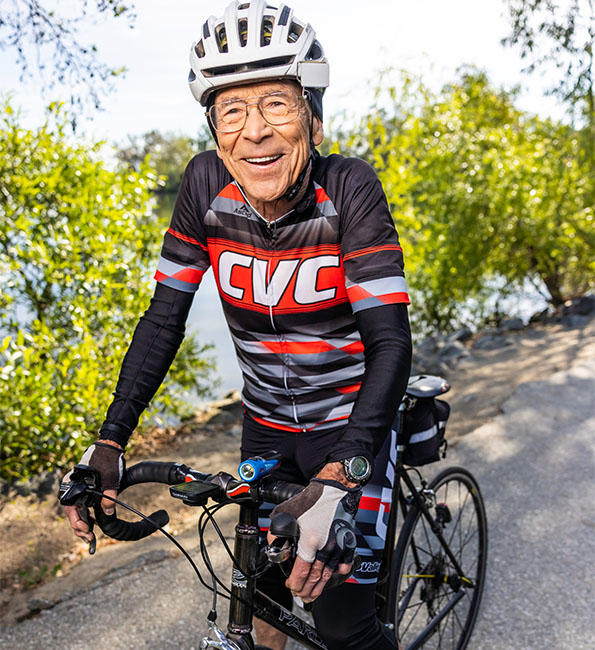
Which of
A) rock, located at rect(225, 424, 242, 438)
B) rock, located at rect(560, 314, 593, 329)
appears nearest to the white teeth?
rock, located at rect(225, 424, 242, 438)

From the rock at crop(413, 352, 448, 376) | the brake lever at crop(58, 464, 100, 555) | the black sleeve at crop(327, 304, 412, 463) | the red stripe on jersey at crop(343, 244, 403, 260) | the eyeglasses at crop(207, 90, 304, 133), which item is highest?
the eyeglasses at crop(207, 90, 304, 133)

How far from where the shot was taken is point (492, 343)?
376 inches

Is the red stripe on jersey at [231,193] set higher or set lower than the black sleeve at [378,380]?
higher

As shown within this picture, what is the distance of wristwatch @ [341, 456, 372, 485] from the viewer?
5.23 feet

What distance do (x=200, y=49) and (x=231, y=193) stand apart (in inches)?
18.6

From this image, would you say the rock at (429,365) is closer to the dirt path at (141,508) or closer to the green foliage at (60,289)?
the dirt path at (141,508)

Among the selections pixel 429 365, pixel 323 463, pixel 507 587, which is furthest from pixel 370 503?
pixel 429 365

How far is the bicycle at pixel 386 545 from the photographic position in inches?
63.7

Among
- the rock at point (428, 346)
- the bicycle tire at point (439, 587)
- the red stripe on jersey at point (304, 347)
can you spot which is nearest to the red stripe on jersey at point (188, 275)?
the red stripe on jersey at point (304, 347)

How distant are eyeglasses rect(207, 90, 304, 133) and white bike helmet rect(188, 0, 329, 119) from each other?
0.05 metres

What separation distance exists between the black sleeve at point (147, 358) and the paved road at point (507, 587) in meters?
1.79

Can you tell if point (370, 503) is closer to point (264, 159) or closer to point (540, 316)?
point (264, 159)

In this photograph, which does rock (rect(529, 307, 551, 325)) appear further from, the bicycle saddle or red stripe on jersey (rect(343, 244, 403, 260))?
red stripe on jersey (rect(343, 244, 403, 260))

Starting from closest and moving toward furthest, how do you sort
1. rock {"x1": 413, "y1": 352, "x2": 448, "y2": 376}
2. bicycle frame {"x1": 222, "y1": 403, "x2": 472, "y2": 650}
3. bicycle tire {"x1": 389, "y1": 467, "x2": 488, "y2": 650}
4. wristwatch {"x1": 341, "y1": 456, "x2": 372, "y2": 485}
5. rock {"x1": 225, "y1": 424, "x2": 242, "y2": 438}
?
wristwatch {"x1": 341, "y1": 456, "x2": 372, "y2": 485} < bicycle frame {"x1": 222, "y1": 403, "x2": 472, "y2": 650} < bicycle tire {"x1": 389, "y1": 467, "x2": 488, "y2": 650} < rock {"x1": 225, "y1": 424, "x2": 242, "y2": 438} < rock {"x1": 413, "y1": 352, "x2": 448, "y2": 376}
